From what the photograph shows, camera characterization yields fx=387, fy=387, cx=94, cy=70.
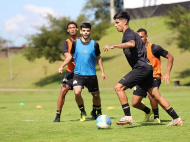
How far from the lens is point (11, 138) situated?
6.90 meters

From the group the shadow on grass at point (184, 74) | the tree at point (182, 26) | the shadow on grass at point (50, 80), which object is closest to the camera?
the tree at point (182, 26)

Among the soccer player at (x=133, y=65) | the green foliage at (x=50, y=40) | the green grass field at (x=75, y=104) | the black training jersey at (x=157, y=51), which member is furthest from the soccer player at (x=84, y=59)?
the green foliage at (x=50, y=40)

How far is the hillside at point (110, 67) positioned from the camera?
42.4 metres

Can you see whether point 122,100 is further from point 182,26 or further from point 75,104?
point 182,26

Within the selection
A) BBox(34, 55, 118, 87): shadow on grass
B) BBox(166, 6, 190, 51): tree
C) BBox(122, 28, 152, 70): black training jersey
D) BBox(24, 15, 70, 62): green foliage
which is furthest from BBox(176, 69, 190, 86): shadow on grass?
BBox(122, 28, 152, 70): black training jersey

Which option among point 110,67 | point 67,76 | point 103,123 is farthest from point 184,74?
point 103,123

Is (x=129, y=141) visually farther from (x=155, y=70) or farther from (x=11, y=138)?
(x=155, y=70)

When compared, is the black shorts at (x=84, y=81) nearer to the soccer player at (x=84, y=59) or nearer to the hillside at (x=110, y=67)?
the soccer player at (x=84, y=59)

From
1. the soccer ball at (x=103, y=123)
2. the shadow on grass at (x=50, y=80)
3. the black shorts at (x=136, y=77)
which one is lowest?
the shadow on grass at (x=50, y=80)

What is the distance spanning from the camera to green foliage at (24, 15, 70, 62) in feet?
150

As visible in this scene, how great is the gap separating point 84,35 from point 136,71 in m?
2.14

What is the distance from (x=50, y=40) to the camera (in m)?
45.5

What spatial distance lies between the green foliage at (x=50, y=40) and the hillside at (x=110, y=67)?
11.3 ft

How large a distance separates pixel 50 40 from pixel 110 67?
836 centimetres
